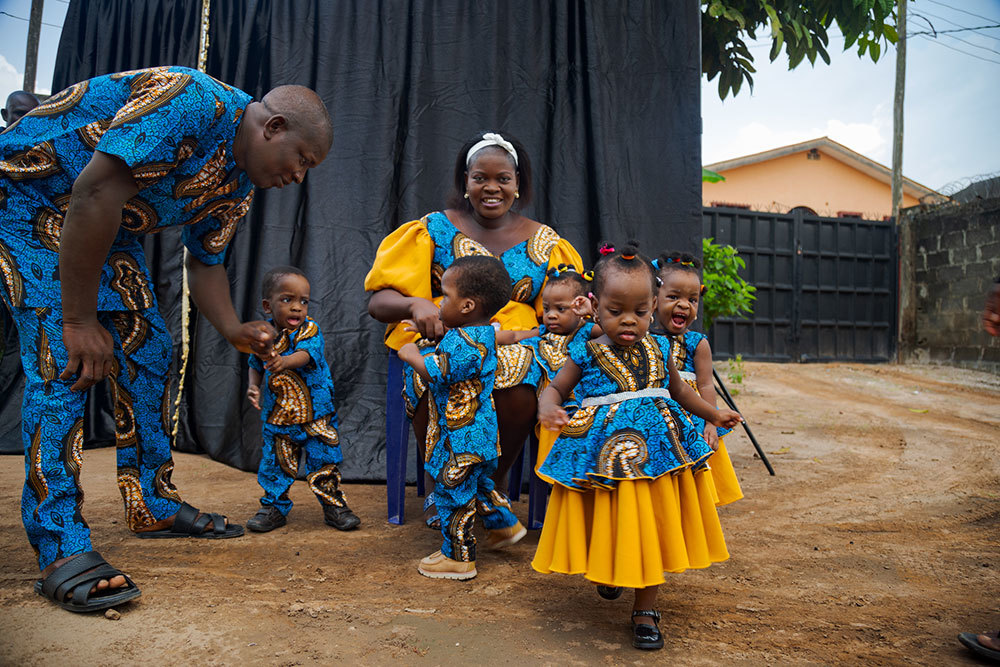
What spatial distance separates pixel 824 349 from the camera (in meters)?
10.4

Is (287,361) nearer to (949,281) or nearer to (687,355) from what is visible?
(687,355)

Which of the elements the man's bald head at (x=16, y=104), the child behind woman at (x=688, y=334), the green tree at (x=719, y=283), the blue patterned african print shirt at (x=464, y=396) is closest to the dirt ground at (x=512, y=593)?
the child behind woman at (x=688, y=334)

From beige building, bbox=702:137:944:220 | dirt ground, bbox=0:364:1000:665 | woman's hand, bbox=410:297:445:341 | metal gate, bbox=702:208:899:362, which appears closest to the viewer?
dirt ground, bbox=0:364:1000:665

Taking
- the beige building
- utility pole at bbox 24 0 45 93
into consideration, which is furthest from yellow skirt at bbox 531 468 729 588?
the beige building

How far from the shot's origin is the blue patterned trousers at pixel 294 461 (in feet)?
10.1

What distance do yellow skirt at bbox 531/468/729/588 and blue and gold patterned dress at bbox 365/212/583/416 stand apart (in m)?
1.02

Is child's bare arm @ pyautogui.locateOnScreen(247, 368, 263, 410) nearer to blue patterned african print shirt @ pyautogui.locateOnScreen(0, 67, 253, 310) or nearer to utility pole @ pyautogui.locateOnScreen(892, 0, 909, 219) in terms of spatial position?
blue patterned african print shirt @ pyautogui.locateOnScreen(0, 67, 253, 310)

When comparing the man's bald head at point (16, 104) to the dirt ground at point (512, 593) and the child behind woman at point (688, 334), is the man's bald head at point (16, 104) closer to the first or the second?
the dirt ground at point (512, 593)

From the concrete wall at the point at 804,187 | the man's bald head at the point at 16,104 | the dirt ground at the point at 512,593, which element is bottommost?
the dirt ground at the point at 512,593

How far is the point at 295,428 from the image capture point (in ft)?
10.1

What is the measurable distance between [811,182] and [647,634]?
1722 cm

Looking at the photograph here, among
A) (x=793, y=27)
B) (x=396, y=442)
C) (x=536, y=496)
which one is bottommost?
(x=536, y=496)

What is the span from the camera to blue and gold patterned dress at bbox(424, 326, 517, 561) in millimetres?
2496

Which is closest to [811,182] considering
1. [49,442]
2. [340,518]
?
[340,518]
